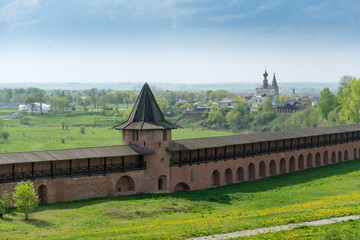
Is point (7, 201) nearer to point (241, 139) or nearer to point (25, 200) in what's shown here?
point (25, 200)

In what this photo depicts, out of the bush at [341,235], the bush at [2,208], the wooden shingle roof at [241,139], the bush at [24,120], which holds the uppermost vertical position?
the wooden shingle roof at [241,139]

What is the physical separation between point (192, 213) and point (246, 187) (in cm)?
1157

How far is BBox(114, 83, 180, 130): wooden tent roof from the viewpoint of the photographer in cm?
4097

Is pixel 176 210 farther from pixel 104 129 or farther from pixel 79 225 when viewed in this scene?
pixel 104 129

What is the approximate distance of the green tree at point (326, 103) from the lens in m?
108

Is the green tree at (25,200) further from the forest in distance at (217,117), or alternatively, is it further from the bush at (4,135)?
the bush at (4,135)

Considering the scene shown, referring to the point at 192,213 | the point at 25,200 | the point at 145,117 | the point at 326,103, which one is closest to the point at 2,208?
the point at 25,200

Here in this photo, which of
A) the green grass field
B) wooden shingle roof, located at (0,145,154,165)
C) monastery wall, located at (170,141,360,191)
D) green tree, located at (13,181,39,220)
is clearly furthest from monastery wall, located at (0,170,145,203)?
green tree, located at (13,181,39,220)

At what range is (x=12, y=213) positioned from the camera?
102ft

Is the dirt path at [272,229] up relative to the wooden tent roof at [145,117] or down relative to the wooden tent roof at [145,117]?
down

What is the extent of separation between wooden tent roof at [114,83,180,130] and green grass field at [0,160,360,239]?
17.2 ft

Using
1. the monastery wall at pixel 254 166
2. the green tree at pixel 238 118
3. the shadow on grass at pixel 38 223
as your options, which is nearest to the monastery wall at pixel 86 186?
the monastery wall at pixel 254 166

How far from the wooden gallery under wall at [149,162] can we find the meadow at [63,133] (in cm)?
3507

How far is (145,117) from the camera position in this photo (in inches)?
1642
